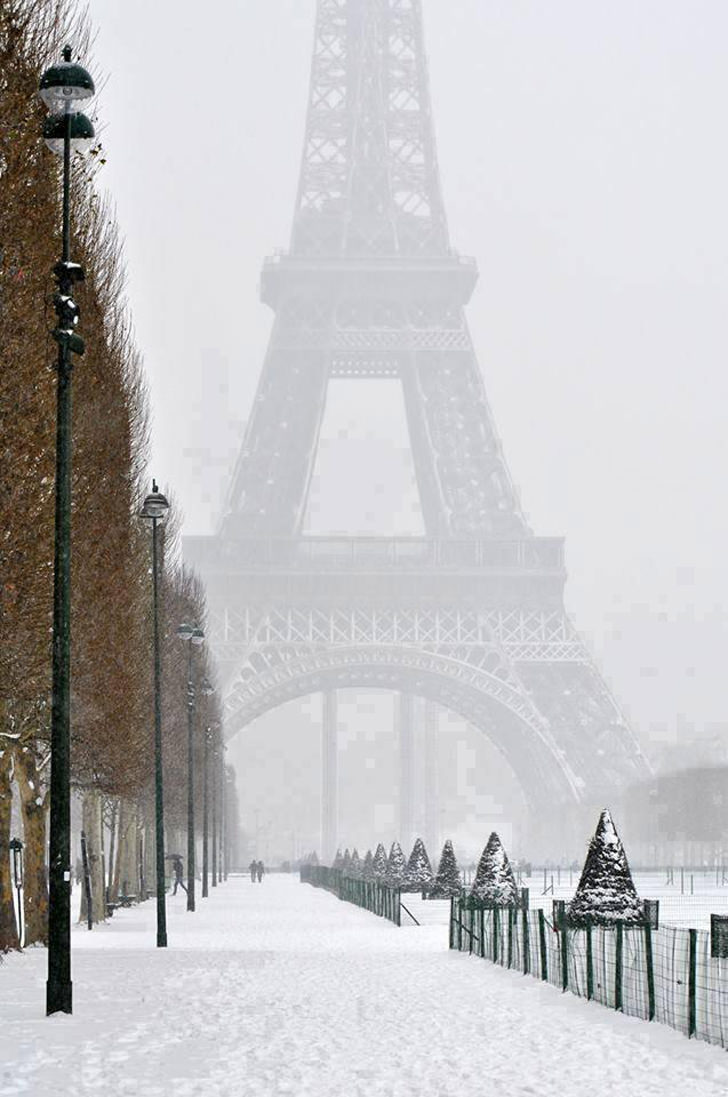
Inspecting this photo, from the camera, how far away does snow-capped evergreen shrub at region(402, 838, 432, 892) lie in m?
69.2

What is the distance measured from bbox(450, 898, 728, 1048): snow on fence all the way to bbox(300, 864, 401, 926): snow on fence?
12893 millimetres

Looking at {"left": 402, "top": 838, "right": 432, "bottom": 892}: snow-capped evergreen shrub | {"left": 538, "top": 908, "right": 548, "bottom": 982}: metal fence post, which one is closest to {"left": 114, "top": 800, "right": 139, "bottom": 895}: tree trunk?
{"left": 402, "top": 838, "right": 432, "bottom": 892}: snow-capped evergreen shrub

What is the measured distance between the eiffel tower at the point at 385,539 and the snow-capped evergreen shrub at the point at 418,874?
42.4 metres

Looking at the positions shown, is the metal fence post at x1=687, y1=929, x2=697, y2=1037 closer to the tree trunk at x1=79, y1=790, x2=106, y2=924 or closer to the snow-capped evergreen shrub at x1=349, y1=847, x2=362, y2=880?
the tree trunk at x1=79, y1=790, x2=106, y2=924

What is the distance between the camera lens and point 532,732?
11394 cm

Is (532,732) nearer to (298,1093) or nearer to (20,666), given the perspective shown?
(20,666)

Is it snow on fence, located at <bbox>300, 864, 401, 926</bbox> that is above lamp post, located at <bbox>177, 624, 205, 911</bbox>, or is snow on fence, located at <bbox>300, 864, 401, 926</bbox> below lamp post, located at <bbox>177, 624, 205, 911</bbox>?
below

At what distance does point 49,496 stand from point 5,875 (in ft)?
25.6

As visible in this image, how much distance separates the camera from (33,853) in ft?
131

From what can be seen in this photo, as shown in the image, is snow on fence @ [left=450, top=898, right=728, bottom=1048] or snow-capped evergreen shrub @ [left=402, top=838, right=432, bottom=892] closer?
snow on fence @ [left=450, top=898, right=728, bottom=1048]

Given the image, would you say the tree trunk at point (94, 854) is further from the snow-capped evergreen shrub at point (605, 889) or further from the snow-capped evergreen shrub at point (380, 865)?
the snow-capped evergreen shrub at point (605, 889)

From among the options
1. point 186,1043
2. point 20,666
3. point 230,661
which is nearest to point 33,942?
point 20,666

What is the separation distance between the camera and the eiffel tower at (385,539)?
114562 mm

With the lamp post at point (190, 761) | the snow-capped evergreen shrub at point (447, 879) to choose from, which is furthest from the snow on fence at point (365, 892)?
the lamp post at point (190, 761)
